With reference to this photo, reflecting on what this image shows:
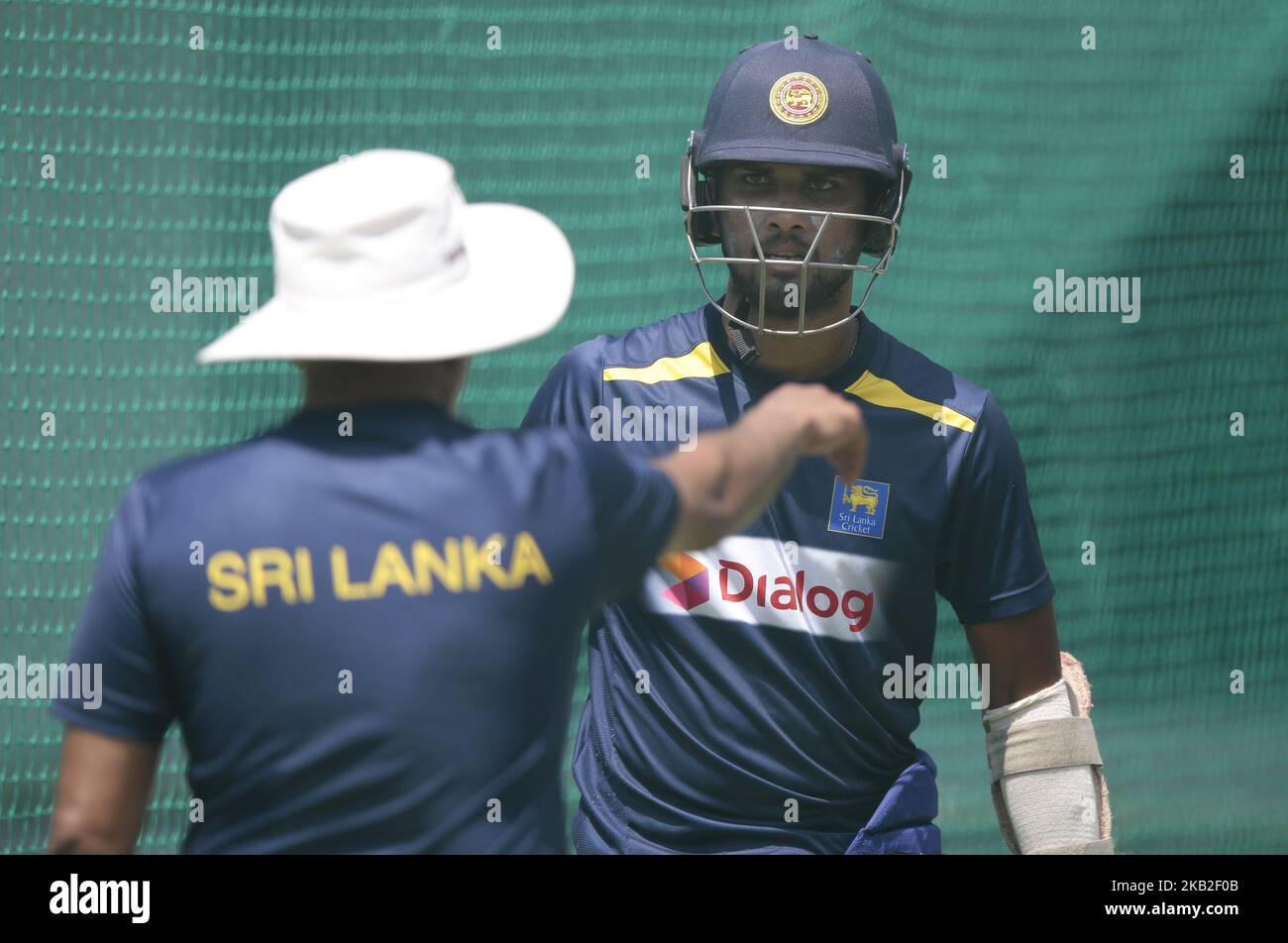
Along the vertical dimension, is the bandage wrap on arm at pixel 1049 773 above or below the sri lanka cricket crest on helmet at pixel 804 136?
below

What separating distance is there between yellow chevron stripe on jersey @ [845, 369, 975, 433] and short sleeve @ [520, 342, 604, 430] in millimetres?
450

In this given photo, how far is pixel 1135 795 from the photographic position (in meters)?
4.91

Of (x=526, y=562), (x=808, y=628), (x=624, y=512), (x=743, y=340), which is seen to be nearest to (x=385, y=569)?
(x=526, y=562)

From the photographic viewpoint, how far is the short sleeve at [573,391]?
294cm

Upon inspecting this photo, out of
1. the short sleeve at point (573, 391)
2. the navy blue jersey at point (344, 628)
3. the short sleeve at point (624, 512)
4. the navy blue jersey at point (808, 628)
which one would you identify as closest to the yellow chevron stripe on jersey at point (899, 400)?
the navy blue jersey at point (808, 628)

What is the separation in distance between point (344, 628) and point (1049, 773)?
5.18 feet

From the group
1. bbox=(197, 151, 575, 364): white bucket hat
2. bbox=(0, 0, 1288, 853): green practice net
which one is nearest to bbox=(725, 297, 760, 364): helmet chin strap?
bbox=(197, 151, 575, 364): white bucket hat

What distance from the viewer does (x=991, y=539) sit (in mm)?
2791

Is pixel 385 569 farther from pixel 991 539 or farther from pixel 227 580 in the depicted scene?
pixel 991 539

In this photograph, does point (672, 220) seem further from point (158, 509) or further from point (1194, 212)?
point (158, 509)

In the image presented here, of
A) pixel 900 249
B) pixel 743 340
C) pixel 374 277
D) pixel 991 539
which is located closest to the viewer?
pixel 374 277

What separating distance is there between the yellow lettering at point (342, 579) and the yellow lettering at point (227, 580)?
85mm

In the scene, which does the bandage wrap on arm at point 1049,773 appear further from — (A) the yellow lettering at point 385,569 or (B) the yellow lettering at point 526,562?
(A) the yellow lettering at point 385,569

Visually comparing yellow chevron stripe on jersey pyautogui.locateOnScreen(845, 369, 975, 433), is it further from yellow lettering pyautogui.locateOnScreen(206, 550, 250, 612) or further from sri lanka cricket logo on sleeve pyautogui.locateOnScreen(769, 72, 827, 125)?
yellow lettering pyautogui.locateOnScreen(206, 550, 250, 612)
